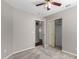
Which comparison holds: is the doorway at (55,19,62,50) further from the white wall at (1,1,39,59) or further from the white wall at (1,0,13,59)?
the white wall at (1,0,13,59)

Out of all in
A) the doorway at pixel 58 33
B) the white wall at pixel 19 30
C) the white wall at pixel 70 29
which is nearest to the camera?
the white wall at pixel 19 30

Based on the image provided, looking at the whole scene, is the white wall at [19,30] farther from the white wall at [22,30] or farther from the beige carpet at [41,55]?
the beige carpet at [41,55]

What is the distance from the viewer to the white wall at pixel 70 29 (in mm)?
4086

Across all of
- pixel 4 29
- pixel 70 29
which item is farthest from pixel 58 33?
pixel 4 29

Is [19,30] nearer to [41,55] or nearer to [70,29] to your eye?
[41,55]

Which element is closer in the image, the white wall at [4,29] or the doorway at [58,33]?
the white wall at [4,29]

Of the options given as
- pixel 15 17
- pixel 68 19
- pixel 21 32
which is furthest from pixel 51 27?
pixel 15 17

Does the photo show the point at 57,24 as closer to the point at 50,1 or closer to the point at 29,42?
the point at 29,42

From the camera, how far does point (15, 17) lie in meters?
4.26

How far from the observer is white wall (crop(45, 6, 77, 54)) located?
4086 mm

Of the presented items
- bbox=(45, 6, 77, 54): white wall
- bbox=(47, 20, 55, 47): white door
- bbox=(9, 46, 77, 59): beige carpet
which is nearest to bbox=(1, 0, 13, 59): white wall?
bbox=(9, 46, 77, 59): beige carpet

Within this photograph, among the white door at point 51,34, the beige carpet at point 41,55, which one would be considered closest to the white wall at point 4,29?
the beige carpet at point 41,55

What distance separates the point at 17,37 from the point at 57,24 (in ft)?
11.9

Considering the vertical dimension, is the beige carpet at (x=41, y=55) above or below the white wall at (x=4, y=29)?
below
